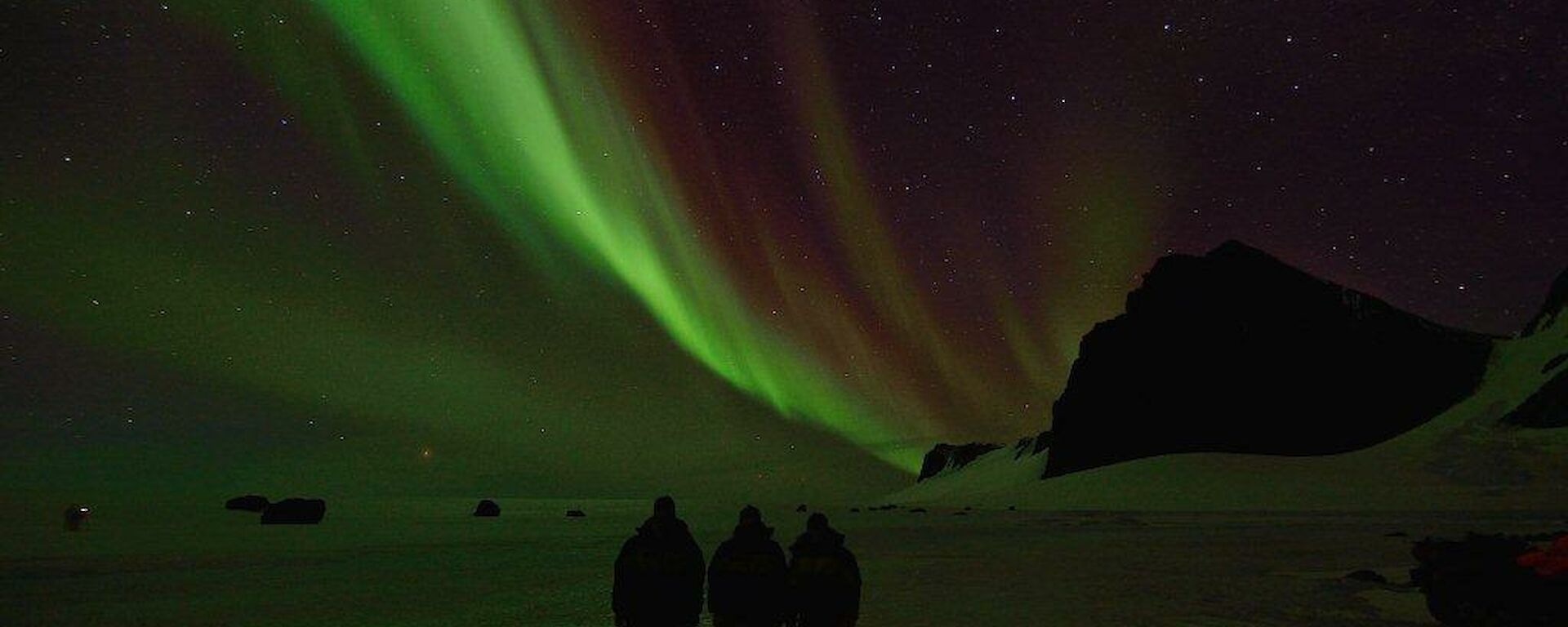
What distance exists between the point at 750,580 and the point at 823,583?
0.73 metres

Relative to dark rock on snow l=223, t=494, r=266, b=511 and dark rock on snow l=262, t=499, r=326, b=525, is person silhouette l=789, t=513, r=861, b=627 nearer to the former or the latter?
dark rock on snow l=262, t=499, r=326, b=525

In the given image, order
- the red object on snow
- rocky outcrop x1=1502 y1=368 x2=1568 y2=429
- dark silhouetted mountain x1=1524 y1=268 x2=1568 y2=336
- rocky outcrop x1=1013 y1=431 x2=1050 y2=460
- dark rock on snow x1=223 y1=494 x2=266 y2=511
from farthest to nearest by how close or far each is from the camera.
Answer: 1. rocky outcrop x1=1013 y1=431 x2=1050 y2=460
2. dark silhouetted mountain x1=1524 y1=268 x2=1568 y2=336
3. rocky outcrop x1=1502 y1=368 x2=1568 y2=429
4. dark rock on snow x1=223 y1=494 x2=266 y2=511
5. the red object on snow

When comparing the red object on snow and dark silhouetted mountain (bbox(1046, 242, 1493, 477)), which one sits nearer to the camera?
the red object on snow

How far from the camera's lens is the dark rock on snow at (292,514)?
5300 cm

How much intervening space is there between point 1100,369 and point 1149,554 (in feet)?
318

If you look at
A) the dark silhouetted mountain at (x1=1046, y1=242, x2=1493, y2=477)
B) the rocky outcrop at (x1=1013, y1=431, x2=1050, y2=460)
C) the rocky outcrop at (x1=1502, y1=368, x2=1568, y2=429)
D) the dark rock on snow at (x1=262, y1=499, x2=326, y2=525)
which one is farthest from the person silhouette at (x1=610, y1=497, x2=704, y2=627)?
the rocky outcrop at (x1=1013, y1=431, x2=1050, y2=460)

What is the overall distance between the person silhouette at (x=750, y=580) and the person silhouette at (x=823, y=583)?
18 centimetres

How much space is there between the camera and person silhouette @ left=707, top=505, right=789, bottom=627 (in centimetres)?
1016

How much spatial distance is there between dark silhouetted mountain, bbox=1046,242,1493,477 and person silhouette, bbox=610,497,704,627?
10917 cm

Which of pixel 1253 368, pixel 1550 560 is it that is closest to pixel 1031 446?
pixel 1253 368

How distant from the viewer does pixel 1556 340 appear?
11556 centimetres

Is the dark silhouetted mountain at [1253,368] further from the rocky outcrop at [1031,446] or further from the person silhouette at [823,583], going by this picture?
the person silhouette at [823,583]

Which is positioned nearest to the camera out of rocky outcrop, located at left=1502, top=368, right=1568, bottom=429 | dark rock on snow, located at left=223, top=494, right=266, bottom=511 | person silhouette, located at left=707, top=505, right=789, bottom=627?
person silhouette, located at left=707, top=505, right=789, bottom=627

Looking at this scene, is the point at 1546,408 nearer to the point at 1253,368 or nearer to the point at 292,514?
the point at 1253,368
